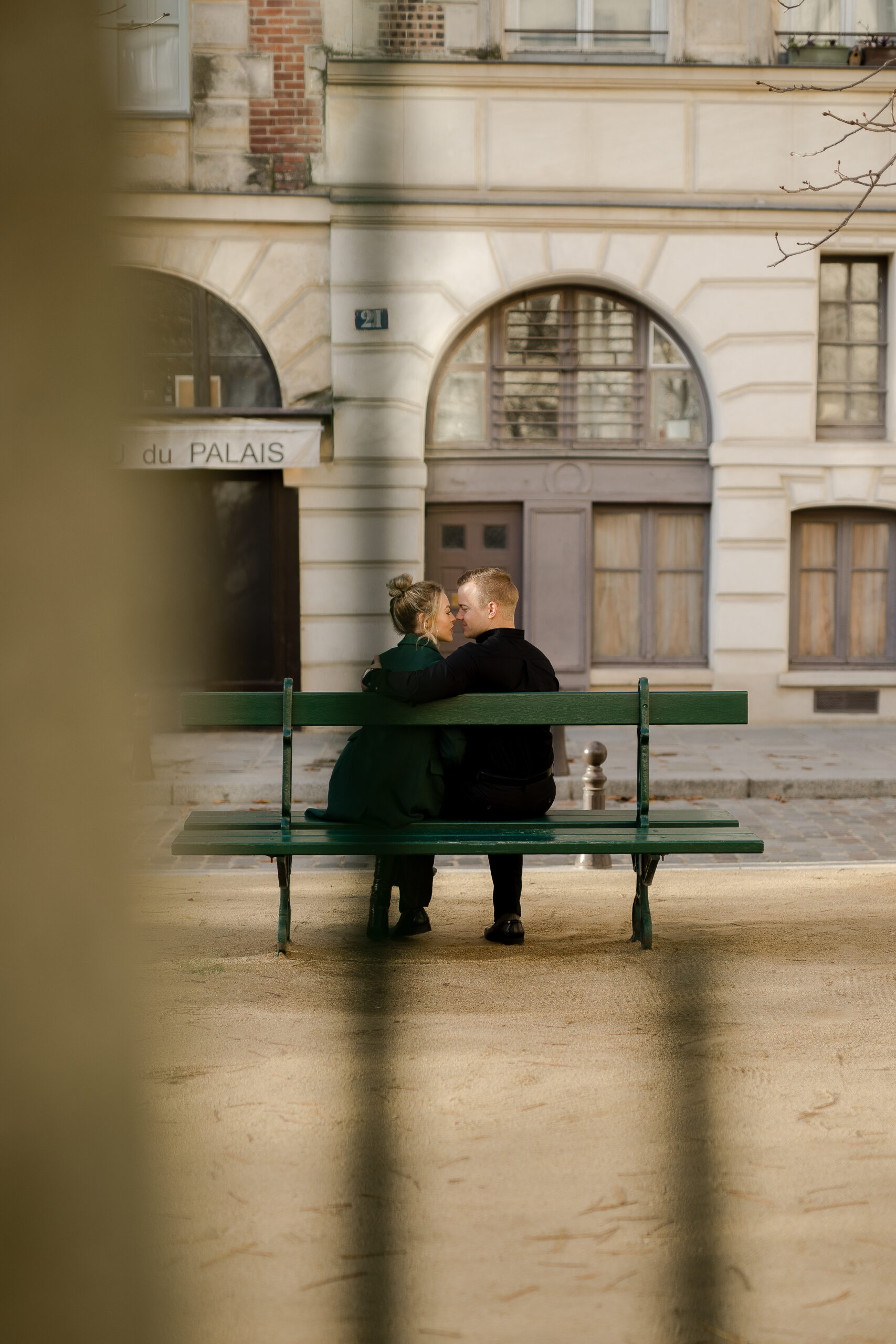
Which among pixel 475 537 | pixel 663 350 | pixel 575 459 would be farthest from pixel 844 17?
pixel 475 537

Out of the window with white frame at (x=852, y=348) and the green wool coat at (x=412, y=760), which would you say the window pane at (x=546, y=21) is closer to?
the window with white frame at (x=852, y=348)

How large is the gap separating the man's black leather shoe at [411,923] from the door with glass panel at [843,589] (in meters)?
9.34

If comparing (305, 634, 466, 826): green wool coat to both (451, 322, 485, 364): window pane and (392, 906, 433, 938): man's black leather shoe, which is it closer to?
(392, 906, 433, 938): man's black leather shoe

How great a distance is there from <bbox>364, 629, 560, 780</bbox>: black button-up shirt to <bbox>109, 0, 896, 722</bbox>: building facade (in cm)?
691

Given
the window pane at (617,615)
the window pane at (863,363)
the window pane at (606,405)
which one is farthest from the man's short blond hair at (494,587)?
the window pane at (863,363)

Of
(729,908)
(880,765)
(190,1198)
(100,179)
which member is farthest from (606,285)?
(100,179)

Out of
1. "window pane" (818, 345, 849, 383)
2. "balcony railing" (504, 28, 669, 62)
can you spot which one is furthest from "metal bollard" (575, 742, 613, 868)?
"balcony railing" (504, 28, 669, 62)

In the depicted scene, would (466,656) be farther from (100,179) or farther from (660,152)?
(660,152)

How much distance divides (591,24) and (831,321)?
372 centimetres

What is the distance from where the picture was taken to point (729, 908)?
5.93 metres

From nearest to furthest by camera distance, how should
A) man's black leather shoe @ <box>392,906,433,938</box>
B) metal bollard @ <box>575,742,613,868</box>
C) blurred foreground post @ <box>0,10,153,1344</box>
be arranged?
1. blurred foreground post @ <box>0,10,153,1344</box>
2. man's black leather shoe @ <box>392,906,433,938</box>
3. metal bollard @ <box>575,742,613,868</box>

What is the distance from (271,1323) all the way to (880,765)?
9.29 m

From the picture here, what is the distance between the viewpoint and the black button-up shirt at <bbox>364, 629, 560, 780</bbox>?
532 centimetres

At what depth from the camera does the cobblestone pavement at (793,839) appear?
24.9ft
